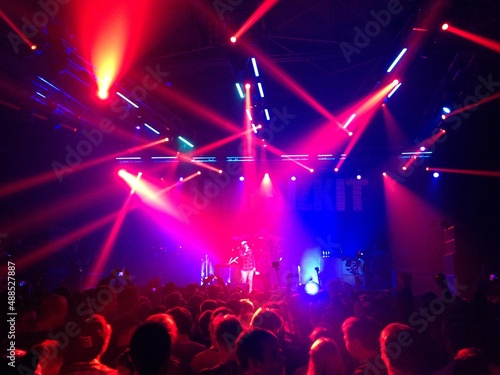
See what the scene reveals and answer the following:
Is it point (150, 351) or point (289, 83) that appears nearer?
point (150, 351)

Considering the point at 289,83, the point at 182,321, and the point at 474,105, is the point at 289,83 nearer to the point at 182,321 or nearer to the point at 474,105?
the point at 474,105

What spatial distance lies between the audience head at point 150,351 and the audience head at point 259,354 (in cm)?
37

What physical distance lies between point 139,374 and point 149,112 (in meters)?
10.4

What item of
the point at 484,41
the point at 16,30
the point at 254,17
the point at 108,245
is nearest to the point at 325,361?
the point at 254,17

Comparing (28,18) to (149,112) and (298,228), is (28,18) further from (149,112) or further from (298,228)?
(298,228)

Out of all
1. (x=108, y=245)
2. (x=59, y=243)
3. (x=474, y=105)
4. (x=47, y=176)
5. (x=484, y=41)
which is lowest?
(x=59, y=243)

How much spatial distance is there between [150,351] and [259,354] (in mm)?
507

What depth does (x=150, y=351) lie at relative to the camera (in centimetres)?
206

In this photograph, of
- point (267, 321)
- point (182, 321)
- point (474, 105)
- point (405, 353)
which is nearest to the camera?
point (405, 353)

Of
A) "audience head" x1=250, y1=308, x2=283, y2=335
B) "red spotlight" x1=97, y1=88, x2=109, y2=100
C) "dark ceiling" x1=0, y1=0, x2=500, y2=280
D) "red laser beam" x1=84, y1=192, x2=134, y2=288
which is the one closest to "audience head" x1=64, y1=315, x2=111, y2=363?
"audience head" x1=250, y1=308, x2=283, y2=335

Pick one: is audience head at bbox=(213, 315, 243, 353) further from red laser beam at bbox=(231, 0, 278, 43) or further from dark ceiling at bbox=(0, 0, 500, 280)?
red laser beam at bbox=(231, 0, 278, 43)

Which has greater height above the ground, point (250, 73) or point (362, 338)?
point (250, 73)

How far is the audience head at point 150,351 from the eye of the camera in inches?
80.6

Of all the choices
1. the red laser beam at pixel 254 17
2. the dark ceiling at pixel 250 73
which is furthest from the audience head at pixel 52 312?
the red laser beam at pixel 254 17
